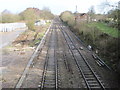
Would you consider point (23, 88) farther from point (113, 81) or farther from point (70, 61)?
point (70, 61)

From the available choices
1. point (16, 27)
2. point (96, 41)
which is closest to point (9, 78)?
point (96, 41)

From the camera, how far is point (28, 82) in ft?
→ 37.0

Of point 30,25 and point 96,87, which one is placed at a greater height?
point 30,25

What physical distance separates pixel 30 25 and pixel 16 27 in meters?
21.9

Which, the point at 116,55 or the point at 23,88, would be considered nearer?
the point at 23,88

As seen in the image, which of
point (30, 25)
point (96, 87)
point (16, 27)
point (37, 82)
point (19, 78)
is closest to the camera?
point (96, 87)

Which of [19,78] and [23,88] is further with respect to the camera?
[19,78]

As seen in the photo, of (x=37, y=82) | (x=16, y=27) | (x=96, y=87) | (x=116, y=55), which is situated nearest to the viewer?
(x=96, y=87)

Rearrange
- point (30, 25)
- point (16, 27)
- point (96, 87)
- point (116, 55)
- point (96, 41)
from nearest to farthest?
point (96, 87) → point (116, 55) → point (96, 41) → point (30, 25) → point (16, 27)

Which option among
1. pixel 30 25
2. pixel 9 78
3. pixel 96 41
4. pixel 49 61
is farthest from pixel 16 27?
pixel 9 78

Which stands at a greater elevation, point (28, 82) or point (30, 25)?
point (30, 25)

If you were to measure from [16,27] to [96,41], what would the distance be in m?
38.7

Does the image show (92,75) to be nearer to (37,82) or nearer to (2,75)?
(37,82)

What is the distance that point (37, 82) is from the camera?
11219mm
